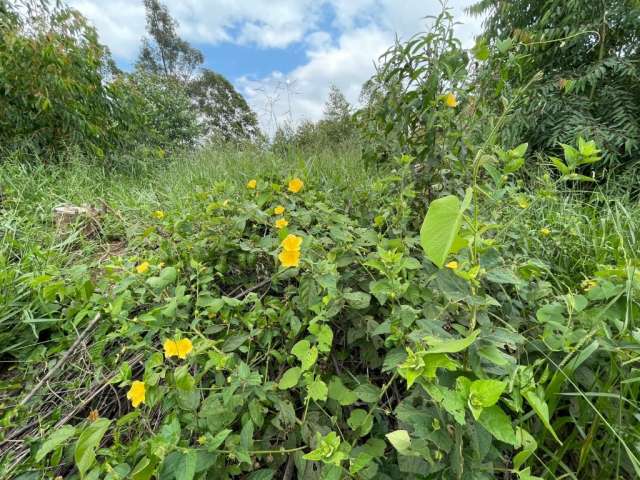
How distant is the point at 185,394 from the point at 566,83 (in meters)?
1.31

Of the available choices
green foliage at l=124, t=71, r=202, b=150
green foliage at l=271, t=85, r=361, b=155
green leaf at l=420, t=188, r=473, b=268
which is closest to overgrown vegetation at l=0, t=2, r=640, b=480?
green leaf at l=420, t=188, r=473, b=268

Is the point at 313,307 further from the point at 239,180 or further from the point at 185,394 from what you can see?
the point at 239,180

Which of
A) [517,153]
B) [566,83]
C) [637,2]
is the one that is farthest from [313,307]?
[637,2]

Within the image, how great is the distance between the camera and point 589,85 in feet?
9.69

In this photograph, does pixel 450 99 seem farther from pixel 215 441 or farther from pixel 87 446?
pixel 87 446

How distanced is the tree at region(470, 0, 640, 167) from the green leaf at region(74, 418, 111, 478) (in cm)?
319

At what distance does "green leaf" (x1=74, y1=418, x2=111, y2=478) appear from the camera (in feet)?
1.71

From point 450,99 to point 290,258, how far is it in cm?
80

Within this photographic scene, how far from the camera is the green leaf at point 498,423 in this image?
40 centimetres

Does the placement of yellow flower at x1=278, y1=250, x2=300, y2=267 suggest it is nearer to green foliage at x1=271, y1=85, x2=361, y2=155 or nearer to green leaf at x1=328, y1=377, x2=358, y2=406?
green leaf at x1=328, y1=377, x2=358, y2=406

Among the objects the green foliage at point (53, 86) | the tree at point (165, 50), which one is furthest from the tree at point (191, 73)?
the green foliage at point (53, 86)

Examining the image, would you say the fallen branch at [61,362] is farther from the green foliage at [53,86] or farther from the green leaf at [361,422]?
the green foliage at [53,86]

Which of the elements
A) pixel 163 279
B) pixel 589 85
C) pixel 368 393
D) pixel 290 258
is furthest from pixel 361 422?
pixel 589 85

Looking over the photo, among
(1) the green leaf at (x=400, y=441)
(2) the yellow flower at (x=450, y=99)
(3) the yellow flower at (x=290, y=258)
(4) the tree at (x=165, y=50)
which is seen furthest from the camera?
(4) the tree at (x=165, y=50)
